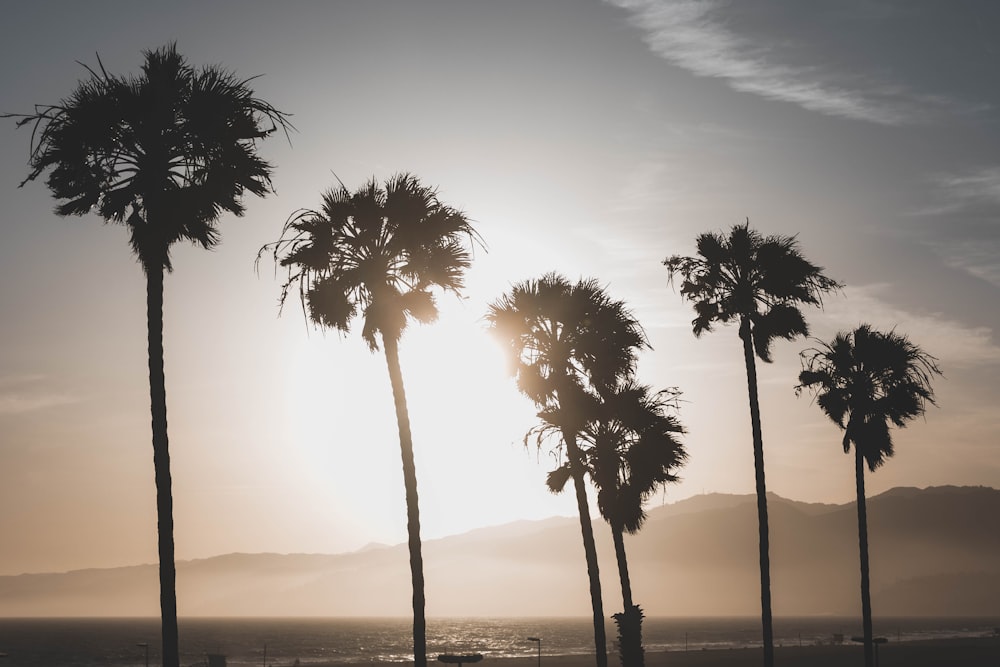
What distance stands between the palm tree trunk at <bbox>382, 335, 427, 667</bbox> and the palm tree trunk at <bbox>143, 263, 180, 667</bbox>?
5569 millimetres

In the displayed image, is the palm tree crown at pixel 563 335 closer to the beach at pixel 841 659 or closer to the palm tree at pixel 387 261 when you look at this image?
the palm tree at pixel 387 261

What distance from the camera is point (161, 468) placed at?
19.5 m

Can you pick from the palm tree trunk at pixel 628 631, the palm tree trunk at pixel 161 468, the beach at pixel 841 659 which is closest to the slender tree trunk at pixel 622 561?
the palm tree trunk at pixel 628 631

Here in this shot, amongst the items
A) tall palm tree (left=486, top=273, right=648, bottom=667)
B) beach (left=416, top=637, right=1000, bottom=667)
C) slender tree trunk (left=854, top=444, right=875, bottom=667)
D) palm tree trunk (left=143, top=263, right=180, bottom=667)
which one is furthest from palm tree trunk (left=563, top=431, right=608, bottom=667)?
beach (left=416, top=637, right=1000, bottom=667)

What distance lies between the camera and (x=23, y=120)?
19.6 metres

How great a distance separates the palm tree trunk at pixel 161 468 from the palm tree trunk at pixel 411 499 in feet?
18.3

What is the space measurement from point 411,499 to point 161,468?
673cm

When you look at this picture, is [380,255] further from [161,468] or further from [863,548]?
[863,548]

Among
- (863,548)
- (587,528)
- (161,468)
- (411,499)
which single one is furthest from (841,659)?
(161,468)

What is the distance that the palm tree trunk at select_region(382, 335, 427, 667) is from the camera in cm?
2248

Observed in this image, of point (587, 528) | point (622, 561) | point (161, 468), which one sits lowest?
point (622, 561)

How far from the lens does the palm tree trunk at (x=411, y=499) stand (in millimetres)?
22484

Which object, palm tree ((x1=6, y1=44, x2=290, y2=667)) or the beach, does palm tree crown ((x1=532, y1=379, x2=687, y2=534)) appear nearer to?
palm tree ((x1=6, y1=44, x2=290, y2=667))

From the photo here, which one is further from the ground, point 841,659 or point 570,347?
point 570,347
